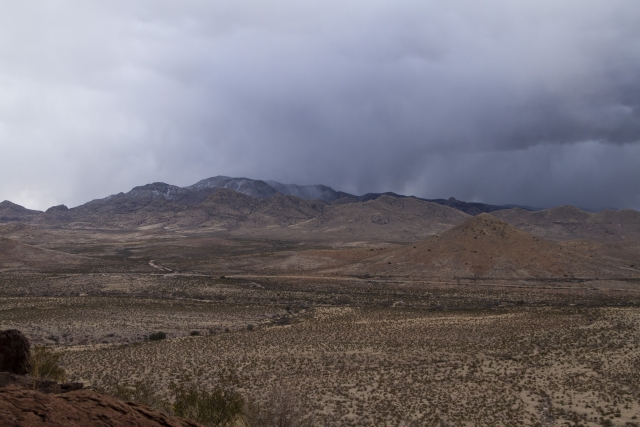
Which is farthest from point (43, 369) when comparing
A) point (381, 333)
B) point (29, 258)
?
point (29, 258)

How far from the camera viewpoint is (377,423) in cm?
1530

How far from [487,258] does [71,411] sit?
250 feet

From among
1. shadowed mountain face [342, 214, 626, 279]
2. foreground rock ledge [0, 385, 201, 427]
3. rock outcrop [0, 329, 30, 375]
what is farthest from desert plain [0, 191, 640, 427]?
foreground rock ledge [0, 385, 201, 427]

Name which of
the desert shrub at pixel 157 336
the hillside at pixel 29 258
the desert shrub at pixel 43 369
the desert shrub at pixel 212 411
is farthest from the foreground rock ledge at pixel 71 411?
the hillside at pixel 29 258

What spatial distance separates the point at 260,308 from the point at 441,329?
18.8m

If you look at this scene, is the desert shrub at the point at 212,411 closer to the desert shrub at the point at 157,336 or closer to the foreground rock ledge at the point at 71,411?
the foreground rock ledge at the point at 71,411

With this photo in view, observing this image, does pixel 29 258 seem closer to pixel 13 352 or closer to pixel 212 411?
pixel 13 352

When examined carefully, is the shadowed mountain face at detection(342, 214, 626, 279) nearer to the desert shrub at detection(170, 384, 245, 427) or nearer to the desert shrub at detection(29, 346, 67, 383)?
the desert shrub at detection(170, 384, 245, 427)

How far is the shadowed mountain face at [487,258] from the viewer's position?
70.9 meters

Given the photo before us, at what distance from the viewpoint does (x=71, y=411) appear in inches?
262

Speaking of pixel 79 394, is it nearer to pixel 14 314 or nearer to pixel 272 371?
pixel 272 371

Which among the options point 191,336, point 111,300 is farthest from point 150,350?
point 111,300

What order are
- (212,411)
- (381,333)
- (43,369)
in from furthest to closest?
(381,333) → (43,369) → (212,411)

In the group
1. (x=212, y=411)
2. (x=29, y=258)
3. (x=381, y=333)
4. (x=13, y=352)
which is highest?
(x=29, y=258)
